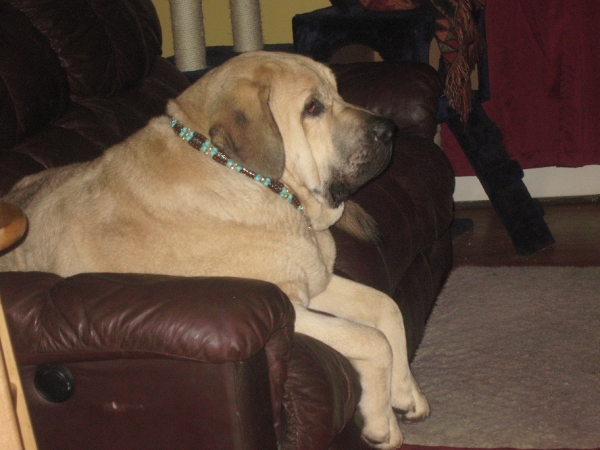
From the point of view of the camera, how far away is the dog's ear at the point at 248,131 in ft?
5.63

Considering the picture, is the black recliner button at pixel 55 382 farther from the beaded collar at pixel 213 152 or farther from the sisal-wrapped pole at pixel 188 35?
the sisal-wrapped pole at pixel 188 35

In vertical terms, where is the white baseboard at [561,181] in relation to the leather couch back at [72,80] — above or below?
below

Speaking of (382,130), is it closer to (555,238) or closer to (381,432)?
(381,432)

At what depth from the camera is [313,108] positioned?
1.93 meters

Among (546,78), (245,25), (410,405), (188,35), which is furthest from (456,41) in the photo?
(410,405)

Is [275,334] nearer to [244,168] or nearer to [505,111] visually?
[244,168]

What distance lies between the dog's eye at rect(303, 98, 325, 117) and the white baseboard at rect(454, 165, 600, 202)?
2718 mm

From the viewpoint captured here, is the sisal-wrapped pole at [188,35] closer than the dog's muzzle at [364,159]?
No

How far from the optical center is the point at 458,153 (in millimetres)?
4438

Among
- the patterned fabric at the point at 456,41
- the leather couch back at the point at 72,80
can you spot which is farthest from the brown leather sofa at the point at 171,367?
the patterned fabric at the point at 456,41

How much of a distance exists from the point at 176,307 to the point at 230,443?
0.93ft

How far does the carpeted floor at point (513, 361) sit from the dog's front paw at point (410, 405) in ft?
0.39

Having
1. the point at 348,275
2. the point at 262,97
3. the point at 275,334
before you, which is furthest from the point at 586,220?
the point at 275,334

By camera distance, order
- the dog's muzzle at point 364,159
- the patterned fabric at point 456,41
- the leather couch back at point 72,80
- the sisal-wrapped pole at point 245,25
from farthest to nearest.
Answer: the sisal-wrapped pole at point 245,25, the patterned fabric at point 456,41, the leather couch back at point 72,80, the dog's muzzle at point 364,159
